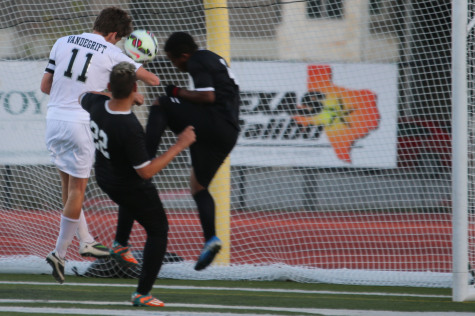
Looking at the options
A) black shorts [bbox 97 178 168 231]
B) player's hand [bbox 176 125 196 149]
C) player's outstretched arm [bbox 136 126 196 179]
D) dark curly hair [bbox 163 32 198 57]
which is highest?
dark curly hair [bbox 163 32 198 57]

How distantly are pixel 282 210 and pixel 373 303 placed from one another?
4.37 metres

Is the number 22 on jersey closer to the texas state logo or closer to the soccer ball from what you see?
the soccer ball

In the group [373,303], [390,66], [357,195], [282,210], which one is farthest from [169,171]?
[373,303]

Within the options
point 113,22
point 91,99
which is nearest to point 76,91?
point 113,22

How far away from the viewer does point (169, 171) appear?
9.54 meters

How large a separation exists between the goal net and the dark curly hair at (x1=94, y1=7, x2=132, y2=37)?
184 cm

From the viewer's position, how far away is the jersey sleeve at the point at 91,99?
500cm

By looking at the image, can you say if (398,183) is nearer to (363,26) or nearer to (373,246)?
(373,246)

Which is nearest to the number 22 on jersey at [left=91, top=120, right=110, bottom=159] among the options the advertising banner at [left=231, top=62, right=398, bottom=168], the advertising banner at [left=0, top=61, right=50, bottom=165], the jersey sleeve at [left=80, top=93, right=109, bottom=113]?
the jersey sleeve at [left=80, top=93, right=109, bottom=113]

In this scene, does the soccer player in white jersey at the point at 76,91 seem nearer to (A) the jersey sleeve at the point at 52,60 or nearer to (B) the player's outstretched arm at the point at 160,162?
(A) the jersey sleeve at the point at 52,60

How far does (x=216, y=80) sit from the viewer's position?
5.46 m

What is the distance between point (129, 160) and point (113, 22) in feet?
5.86

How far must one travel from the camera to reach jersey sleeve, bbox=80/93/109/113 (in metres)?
5.00

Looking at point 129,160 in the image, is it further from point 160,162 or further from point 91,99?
point 91,99
